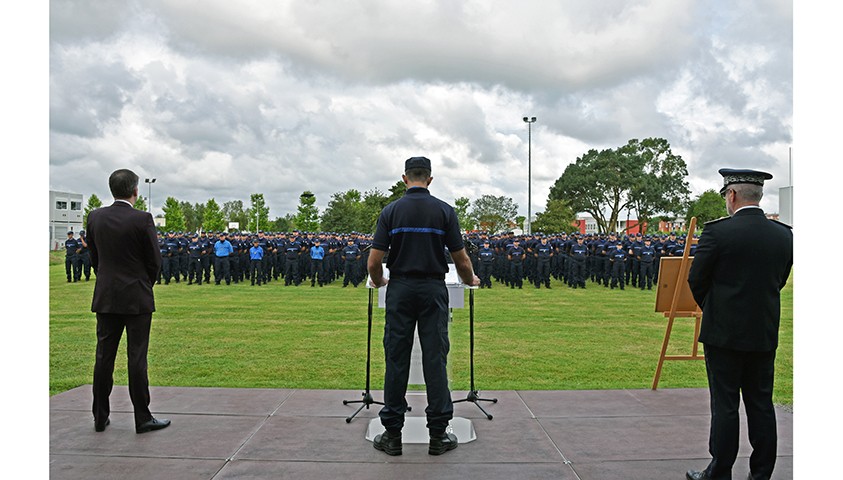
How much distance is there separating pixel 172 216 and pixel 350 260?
66641 mm

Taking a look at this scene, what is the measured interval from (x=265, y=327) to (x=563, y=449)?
25.2 ft

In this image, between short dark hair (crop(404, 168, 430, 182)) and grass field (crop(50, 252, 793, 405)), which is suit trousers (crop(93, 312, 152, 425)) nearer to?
grass field (crop(50, 252, 793, 405))

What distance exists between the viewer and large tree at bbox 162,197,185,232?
80000 mm

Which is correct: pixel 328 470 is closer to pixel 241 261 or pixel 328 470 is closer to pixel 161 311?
pixel 161 311

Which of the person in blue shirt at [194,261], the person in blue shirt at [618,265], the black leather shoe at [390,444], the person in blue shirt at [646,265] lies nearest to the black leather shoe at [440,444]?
the black leather shoe at [390,444]

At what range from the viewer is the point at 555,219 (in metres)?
58.5

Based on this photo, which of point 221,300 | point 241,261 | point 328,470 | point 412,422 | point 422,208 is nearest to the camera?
point 328,470

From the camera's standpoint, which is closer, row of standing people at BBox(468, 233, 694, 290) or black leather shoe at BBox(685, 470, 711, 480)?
black leather shoe at BBox(685, 470, 711, 480)

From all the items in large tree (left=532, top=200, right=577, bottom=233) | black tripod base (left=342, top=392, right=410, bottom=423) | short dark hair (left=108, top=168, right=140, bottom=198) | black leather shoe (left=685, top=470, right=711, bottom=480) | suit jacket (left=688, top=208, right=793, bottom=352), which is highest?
large tree (left=532, top=200, right=577, bottom=233)

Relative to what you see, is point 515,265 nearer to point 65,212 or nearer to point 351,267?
point 351,267

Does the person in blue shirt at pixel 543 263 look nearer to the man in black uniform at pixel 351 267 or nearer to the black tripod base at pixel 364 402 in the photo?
the man in black uniform at pixel 351 267

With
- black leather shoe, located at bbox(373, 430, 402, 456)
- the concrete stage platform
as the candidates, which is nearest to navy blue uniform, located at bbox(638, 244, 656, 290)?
the concrete stage platform

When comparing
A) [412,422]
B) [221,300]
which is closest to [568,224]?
[221,300]

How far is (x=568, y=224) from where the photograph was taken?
192 ft
